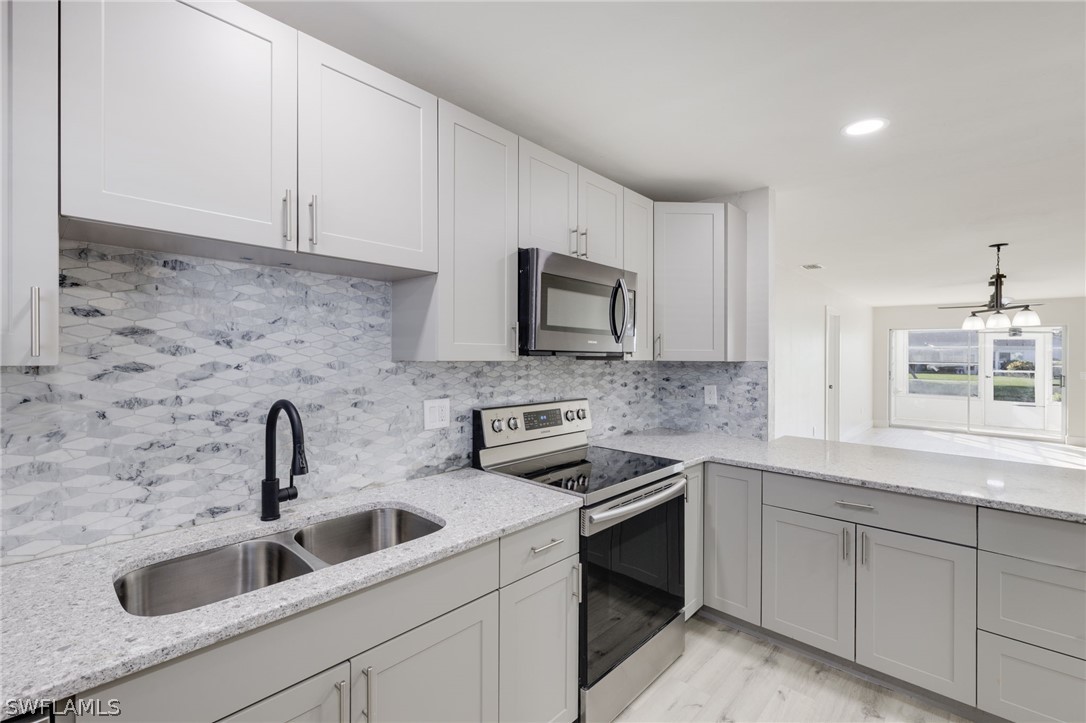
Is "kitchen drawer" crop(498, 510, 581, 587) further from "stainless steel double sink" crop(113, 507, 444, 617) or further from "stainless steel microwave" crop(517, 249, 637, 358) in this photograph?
"stainless steel microwave" crop(517, 249, 637, 358)

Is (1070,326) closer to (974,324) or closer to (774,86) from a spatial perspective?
(974,324)

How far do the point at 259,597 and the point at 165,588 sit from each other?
0.45 meters

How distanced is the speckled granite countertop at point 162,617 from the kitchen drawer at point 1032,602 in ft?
4.96

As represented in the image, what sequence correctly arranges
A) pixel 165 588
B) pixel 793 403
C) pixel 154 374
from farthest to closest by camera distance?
pixel 793 403
pixel 154 374
pixel 165 588

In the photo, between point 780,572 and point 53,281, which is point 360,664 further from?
point 780,572

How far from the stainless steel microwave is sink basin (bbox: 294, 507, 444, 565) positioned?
29.6 inches

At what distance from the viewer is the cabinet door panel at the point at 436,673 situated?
1.16 m

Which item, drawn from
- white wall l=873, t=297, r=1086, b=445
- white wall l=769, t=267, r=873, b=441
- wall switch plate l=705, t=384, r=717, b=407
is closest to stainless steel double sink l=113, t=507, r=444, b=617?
wall switch plate l=705, t=384, r=717, b=407

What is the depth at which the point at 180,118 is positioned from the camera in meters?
1.15

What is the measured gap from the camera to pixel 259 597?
1026mm

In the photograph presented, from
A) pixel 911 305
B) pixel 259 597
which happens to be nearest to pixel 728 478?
pixel 259 597

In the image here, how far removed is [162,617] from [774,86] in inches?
91.2

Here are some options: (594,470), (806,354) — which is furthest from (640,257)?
(806,354)

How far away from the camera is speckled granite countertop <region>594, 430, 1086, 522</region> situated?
1.76 meters
